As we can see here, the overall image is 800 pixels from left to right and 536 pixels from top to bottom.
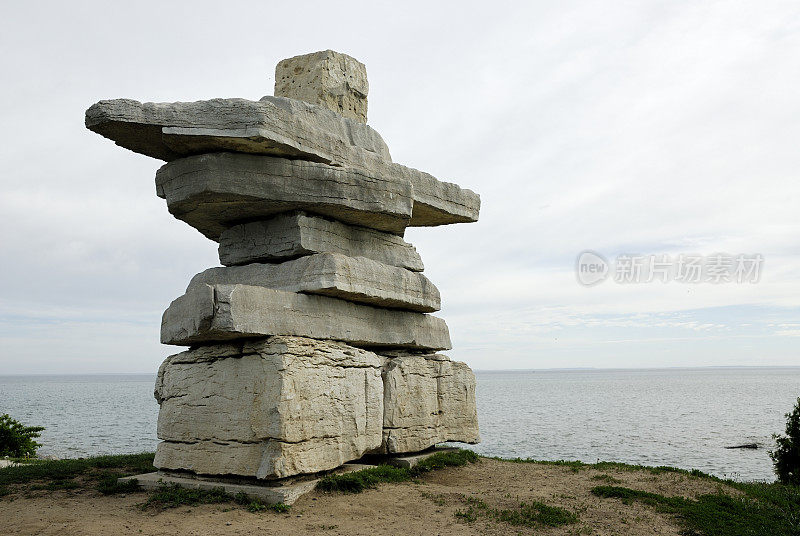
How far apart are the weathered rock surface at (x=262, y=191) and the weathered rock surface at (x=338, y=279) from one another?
0.86 meters

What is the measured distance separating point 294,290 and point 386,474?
3278mm

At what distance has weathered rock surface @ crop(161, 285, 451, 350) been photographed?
8875 millimetres

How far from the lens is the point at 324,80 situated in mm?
11469

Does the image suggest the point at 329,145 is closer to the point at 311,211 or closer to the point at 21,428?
the point at 311,211

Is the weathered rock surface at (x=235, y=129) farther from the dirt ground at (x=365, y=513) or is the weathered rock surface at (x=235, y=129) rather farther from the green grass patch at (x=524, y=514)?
the green grass patch at (x=524, y=514)

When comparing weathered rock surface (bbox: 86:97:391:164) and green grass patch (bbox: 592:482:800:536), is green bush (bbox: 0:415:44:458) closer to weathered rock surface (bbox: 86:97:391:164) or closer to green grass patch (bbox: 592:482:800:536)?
weathered rock surface (bbox: 86:97:391:164)

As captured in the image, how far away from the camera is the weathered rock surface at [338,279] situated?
9.91 metres

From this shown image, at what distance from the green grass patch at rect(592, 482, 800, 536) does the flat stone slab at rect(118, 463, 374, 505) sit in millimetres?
4504

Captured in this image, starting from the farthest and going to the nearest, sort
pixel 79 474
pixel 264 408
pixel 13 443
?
pixel 13 443
pixel 79 474
pixel 264 408

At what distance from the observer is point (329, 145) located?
34.7 feet

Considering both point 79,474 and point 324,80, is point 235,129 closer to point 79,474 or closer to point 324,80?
point 324,80

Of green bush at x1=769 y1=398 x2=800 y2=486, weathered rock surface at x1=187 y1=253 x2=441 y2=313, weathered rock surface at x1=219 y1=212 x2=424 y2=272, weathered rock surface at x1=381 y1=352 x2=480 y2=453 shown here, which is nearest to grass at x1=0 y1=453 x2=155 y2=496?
weathered rock surface at x1=187 y1=253 x2=441 y2=313

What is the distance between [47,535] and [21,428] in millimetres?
12297

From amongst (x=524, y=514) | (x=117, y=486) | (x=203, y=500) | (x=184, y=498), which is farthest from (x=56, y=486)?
(x=524, y=514)
